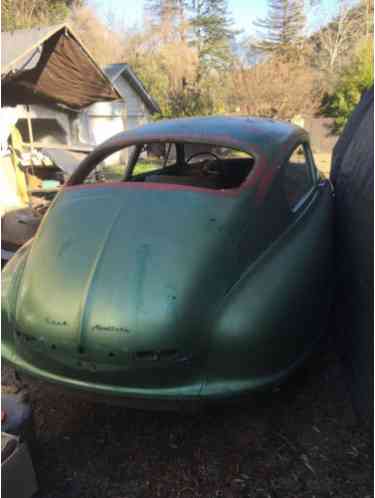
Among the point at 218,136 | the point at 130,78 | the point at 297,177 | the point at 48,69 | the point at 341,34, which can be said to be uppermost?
the point at 341,34

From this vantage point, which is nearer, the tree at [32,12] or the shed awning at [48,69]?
the shed awning at [48,69]

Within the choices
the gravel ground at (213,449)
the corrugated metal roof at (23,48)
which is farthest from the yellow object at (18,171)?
the gravel ground at (213,449)

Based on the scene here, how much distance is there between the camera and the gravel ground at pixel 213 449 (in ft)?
6.91

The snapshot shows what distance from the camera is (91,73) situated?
33.6ft

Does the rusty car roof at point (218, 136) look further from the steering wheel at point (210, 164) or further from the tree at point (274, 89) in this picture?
the tree at point (274, 89)

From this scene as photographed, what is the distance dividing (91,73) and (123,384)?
32.5 ft

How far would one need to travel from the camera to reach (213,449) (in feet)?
7.71

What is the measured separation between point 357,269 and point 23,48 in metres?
8.68

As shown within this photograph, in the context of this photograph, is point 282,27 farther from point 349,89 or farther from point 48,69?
point 48,69

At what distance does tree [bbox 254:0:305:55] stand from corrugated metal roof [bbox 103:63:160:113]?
15.5 metres

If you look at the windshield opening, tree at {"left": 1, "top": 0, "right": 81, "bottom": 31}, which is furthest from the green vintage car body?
tree at {"left": 1, "top": 0, "right": 81, "bottom": 31}

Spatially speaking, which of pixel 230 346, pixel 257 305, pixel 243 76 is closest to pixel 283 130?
pixel 257 305

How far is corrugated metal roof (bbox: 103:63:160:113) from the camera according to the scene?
17.6 metres

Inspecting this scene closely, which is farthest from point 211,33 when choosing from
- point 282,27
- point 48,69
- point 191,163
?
point 191,163
